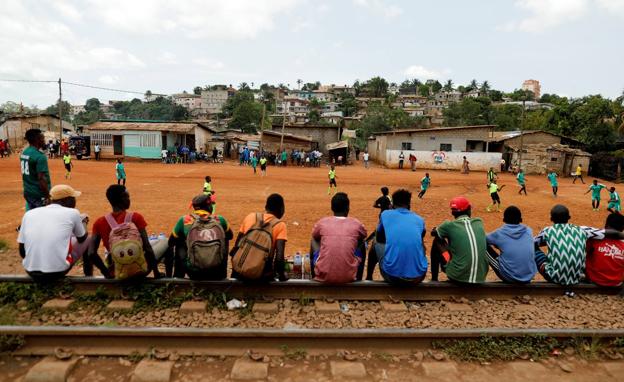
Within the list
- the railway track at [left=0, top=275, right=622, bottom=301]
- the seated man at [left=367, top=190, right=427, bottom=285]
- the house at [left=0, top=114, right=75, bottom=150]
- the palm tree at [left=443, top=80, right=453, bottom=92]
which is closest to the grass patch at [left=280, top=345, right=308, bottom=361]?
the railway track at [left=0, top=275, right=622, bottom=301]

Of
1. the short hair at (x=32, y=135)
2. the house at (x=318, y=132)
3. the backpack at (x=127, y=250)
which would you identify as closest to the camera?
the backpack at (x=127, y=250)

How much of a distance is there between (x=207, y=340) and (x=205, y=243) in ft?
3.57

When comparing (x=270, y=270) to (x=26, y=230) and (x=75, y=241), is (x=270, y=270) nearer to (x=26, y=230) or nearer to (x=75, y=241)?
(x=75, y=241)

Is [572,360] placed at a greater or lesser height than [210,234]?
lesser

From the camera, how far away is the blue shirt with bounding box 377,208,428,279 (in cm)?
468

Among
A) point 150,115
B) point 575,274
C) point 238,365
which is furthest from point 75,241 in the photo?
point 150,115

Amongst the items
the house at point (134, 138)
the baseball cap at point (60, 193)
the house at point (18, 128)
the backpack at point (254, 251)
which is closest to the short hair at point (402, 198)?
the backpack at point (254, 251)

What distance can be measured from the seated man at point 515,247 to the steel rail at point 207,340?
67.4 inches

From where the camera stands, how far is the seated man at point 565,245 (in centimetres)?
504

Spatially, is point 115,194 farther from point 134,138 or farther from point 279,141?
point 279,141

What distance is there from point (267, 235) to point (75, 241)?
2.34 m

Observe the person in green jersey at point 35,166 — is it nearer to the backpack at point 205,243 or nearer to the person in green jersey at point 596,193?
the backpack at point 205,243

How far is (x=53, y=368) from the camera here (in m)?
3.38

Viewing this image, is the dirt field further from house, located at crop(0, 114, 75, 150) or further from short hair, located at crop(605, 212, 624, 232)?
house, located at crop(0, 114, 75, 150)
